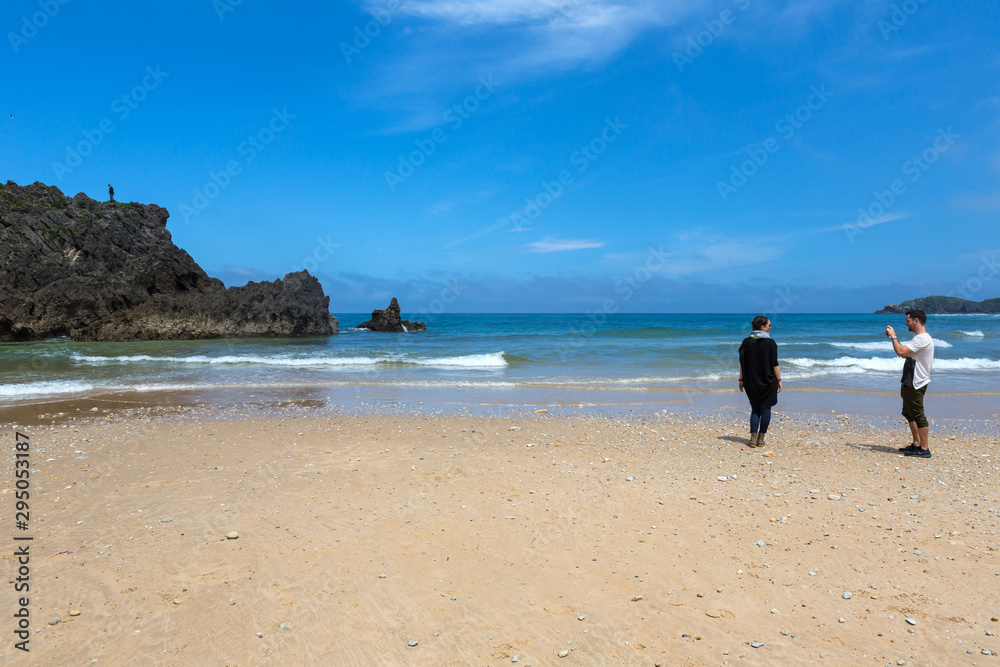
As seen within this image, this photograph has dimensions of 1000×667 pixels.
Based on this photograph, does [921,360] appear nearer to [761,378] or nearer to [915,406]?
[915,406]

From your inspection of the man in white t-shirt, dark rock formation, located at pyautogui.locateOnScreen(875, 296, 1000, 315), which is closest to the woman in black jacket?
the man in white t-shirt

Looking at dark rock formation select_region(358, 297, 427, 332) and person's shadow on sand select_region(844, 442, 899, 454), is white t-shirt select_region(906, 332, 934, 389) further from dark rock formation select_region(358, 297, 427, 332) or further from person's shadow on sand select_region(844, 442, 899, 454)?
dark rock formation select_region(358, 297, 427, 332)

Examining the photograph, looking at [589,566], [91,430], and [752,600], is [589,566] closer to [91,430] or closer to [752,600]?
[752,600]

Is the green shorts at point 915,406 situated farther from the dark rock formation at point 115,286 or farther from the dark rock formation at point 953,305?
the dark rock formation at point 953,305

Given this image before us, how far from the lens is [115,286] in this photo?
3822 cm

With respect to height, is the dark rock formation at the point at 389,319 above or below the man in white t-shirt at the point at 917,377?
above

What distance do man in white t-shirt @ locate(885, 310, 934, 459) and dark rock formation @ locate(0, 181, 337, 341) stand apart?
4262cm

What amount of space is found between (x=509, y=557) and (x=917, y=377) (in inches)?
266

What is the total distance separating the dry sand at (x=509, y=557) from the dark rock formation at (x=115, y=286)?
36086mm

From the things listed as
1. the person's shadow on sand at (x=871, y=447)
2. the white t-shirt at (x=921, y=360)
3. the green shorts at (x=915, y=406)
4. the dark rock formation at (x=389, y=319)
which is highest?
the dark rock formation at (x=389, y=319)

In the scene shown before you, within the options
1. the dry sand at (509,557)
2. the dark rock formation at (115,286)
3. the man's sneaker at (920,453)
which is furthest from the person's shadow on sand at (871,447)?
the dark rock formation at (115,286)

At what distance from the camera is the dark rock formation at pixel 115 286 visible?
3666 centimetres

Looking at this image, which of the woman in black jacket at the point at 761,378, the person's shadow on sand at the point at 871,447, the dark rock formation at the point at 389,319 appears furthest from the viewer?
the dark rock formation at the point at 389,319

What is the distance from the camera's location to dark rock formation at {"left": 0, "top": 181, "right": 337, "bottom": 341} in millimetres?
36656
